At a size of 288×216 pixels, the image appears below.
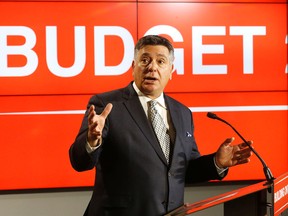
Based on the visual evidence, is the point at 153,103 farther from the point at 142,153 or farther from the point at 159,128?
the point at 142,153

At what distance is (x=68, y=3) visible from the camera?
3.09 meters

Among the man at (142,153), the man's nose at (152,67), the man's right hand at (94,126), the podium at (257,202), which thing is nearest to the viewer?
the podium at (257,202)

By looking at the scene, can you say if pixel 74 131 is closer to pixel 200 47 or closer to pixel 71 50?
pixel 71 50

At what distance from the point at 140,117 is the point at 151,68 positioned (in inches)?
7.7

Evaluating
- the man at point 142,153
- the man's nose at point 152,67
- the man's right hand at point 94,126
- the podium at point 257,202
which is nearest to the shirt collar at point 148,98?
the man at point 142,153

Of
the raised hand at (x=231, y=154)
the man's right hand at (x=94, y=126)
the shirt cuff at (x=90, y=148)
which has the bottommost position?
the raised hand at (x=231, y=154)

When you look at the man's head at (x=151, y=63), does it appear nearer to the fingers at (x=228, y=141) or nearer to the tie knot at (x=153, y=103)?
the tie knot at (x=153, y=103)

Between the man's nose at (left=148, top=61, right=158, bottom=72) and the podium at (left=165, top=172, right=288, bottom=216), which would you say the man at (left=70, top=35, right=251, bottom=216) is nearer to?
the man's nose at (left=148, top=61, right=158, bottom=72)

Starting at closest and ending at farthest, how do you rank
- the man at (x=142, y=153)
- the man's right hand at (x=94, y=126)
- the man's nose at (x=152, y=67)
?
the man's right hand at (x=94, y=126) → the man at (x=142, y=153) → the man's nose at (x=152, y=67)

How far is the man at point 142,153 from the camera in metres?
1.67

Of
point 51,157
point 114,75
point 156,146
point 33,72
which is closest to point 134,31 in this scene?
point 114,75

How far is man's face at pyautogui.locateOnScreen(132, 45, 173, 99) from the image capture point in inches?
70.5

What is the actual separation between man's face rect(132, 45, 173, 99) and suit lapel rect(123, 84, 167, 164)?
0.17 feet

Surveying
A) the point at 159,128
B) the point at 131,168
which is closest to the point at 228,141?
the point at 159,128
